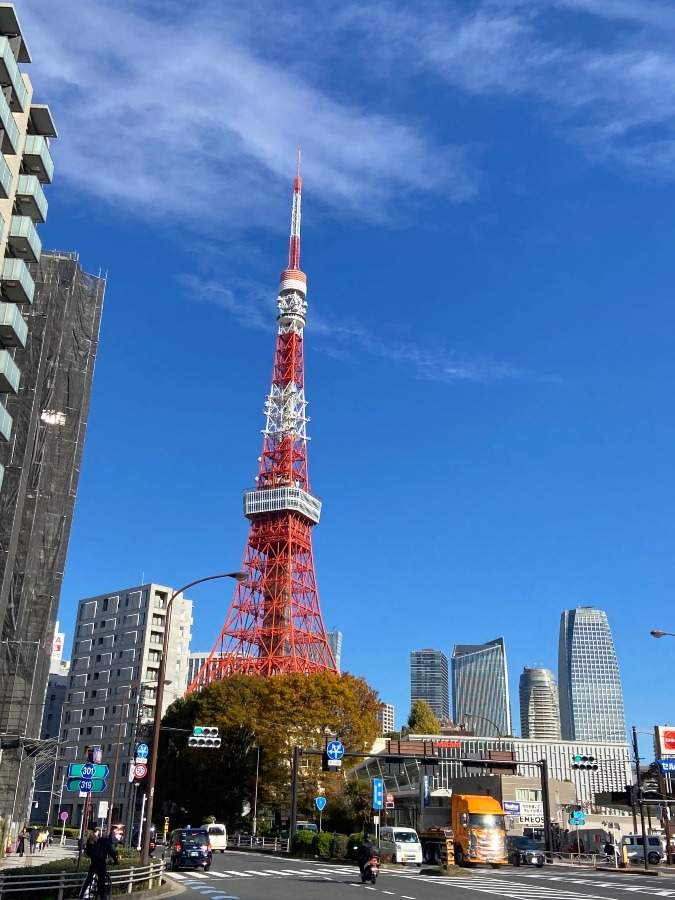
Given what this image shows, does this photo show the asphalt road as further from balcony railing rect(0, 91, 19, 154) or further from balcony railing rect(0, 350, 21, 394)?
balcony railing rect(0, 91, 19, 154)

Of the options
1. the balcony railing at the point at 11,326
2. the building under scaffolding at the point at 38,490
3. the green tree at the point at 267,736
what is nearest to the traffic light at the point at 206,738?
the building under scaffolding at the point at 38,490

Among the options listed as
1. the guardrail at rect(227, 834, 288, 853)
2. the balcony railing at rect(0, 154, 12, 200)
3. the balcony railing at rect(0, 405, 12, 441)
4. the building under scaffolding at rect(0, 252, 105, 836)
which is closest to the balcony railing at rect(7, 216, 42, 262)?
the balcony railing at rect(0, 154, 12, 200)

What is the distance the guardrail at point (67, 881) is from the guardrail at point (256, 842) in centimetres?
3439

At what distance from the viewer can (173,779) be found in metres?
72.7

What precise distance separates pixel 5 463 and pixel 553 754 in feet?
361

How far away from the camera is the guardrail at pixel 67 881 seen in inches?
742

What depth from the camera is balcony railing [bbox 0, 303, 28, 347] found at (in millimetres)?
40969

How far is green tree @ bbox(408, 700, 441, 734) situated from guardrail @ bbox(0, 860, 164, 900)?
9638 centimetres

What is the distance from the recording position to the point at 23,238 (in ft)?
141

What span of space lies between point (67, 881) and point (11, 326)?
2792 centimetres

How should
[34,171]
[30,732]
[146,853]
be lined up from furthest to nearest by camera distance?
[30,732] < [34,171] < [146,853]

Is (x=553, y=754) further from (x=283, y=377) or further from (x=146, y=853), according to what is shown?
(x=146, y=853)

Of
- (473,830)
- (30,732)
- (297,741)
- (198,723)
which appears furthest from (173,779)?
(473,830)

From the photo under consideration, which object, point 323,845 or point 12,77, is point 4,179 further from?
point 323,845
